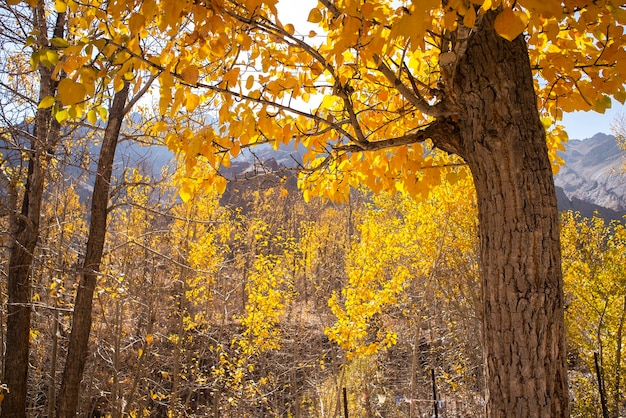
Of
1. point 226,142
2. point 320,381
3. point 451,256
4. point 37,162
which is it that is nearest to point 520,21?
point 226,142

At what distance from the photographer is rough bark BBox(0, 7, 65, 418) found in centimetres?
395

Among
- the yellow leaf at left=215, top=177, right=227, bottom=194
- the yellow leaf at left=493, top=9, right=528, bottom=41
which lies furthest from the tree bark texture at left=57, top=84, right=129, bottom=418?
the yellow leaf at left=493, top=9, right=528, bottom=41

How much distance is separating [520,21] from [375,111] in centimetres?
116

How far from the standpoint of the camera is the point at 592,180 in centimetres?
9606

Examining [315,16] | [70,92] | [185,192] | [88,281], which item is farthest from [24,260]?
[315,16]

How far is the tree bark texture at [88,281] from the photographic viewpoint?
4039mm

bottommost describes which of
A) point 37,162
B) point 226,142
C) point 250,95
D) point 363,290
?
point 363,290

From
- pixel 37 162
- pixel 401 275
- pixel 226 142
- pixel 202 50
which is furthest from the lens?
pixel 401 275

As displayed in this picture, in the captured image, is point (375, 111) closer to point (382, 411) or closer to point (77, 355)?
point (77, 355)

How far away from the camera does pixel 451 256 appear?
7.96 metres

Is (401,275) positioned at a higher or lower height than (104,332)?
higher

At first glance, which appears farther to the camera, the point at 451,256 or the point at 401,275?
the point at 451,256

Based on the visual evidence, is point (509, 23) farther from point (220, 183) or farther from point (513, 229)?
point (220, 183)

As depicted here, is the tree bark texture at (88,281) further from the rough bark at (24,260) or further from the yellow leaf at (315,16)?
the yellow leaf at (315,16)
